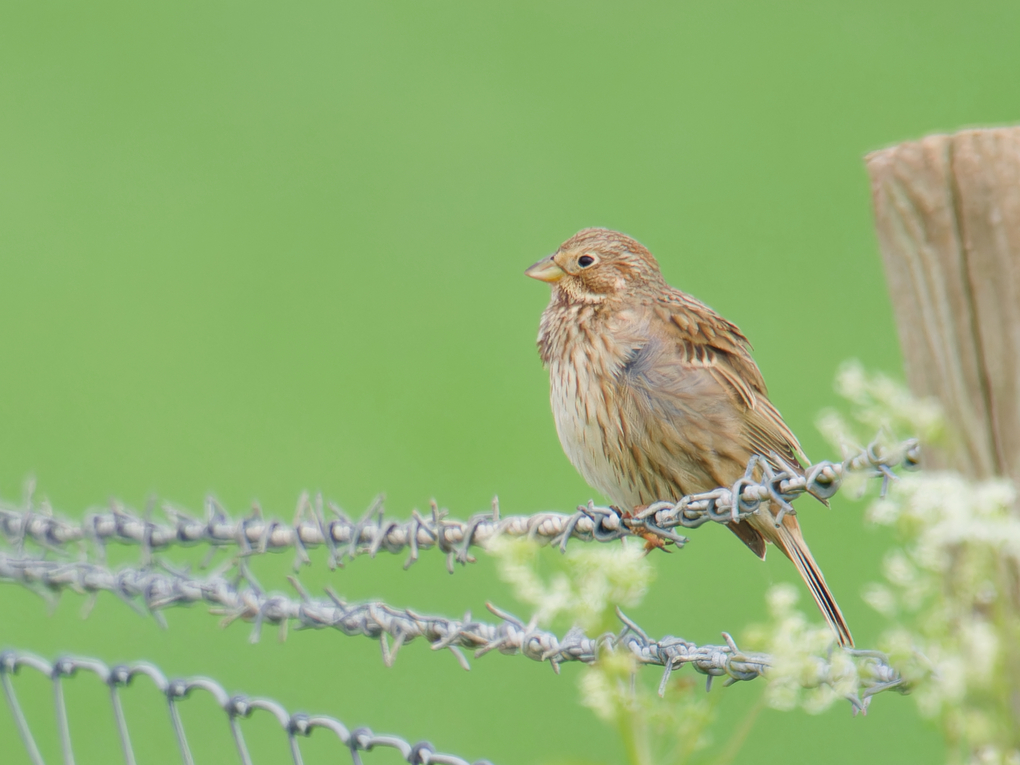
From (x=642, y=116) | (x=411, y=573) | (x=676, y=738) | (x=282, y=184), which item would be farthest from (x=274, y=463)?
(x=676, y=738)

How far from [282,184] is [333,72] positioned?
231 centimetres

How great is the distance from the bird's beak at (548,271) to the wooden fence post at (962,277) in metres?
2.03

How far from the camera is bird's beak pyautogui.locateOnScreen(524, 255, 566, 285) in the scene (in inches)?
131

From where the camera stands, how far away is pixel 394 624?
2.11 m

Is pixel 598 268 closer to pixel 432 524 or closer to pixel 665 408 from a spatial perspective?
pixel 665 408

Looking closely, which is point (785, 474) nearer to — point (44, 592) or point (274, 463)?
point (44, 592)

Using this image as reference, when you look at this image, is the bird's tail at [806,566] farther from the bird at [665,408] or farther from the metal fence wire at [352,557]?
the metal fence wire at [352,557]

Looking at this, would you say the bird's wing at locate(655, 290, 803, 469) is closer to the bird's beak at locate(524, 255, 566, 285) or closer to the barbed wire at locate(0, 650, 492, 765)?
the bird's beak at locate(524, 255, 566, 285)

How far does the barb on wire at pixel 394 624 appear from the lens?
1615mm

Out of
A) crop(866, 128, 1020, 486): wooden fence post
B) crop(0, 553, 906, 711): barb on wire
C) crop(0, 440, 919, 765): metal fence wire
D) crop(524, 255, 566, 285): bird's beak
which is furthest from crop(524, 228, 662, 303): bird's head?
crop(866, 128, 1020, 486): wooden fence post

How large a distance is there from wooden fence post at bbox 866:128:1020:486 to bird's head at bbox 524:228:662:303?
1.89 m

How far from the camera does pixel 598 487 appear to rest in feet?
10.2

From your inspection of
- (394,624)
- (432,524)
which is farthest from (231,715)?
(432,524)

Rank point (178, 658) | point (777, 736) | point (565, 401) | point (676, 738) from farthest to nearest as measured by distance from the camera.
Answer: point (178, 658)
point (777, 736)
point (565, 401)
point (676, 738)
